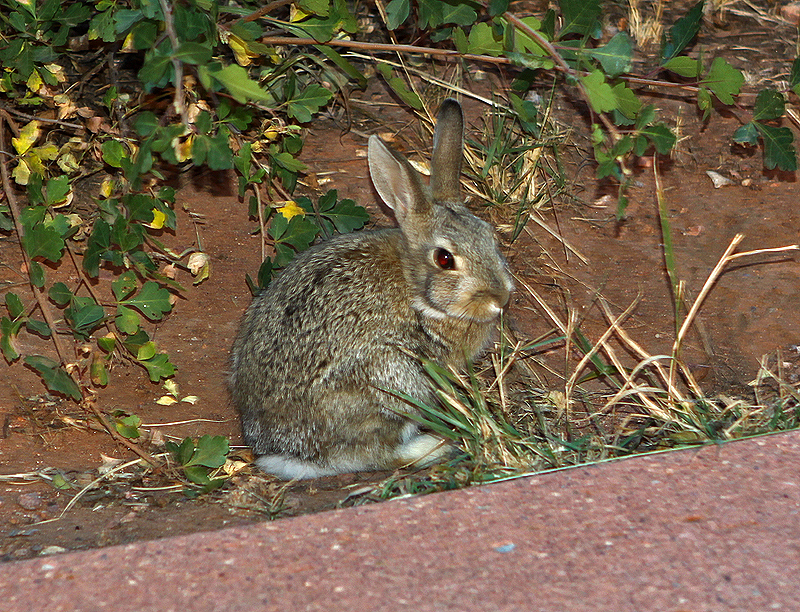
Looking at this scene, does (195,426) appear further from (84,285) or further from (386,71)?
(386,71)

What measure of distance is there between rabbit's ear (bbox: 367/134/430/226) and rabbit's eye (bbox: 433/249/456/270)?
230 mm

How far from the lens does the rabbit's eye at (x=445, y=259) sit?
12.9 feet

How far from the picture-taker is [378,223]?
509cm

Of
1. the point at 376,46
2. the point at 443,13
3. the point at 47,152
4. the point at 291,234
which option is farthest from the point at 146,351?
the point at 443,13

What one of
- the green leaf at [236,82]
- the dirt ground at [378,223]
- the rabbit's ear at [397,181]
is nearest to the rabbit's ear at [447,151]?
the rabbit's ear at [397,181]

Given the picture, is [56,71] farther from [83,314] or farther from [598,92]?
[598,92]

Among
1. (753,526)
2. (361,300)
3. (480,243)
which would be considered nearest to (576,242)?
(480,243)

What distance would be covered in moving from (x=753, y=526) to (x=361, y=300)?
78.7 inches

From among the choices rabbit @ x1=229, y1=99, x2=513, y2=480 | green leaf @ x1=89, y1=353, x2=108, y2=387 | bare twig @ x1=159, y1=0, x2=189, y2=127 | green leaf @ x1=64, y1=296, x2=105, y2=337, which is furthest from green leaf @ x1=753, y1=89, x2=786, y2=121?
green leaf @ x1=89, y1=353, x2=108, y2=387

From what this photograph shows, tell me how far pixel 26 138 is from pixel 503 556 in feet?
10.9

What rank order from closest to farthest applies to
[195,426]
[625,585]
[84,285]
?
[625,585]
[195,426]
[84,285]

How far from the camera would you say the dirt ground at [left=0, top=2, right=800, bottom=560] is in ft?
11.6

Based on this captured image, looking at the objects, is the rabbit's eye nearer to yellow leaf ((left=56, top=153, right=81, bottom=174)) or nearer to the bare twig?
the bare twig

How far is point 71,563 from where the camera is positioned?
2471 mm
